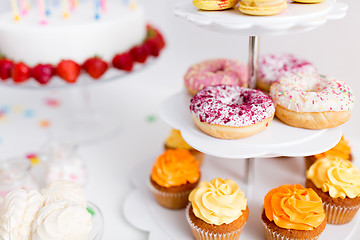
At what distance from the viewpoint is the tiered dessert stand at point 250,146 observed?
1312 mm

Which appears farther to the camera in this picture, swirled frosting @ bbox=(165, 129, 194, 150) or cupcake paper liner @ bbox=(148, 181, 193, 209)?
swirled frosting @ bbox=(165, 129, 194, 150)

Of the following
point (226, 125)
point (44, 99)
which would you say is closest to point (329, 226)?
point (226, 125)

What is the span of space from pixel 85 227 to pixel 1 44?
1.16 m

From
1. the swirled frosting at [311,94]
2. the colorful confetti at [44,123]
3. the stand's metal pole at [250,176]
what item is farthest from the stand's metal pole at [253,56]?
the colorful confetti at [44,123]

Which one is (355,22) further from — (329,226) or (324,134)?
(329,226)

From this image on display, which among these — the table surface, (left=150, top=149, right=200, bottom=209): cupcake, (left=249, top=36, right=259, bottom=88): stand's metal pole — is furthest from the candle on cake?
(left=249, top=36, right=259, bottom=88): stand's metal pole

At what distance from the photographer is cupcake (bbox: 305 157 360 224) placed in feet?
4.95

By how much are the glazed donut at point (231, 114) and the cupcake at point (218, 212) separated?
0.22 meters

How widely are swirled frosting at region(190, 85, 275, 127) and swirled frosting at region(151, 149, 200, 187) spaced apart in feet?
1.12

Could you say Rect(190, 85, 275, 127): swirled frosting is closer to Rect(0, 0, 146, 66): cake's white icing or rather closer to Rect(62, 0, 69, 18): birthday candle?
Rect(0, 0, 146, 66): cake's white icing

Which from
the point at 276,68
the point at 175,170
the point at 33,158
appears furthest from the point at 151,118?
the point at 276,68

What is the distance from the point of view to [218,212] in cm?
143

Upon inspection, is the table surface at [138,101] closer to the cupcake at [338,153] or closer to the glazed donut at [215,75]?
the cupcake at [338,153]

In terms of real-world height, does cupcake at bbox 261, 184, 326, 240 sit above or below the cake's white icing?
below
